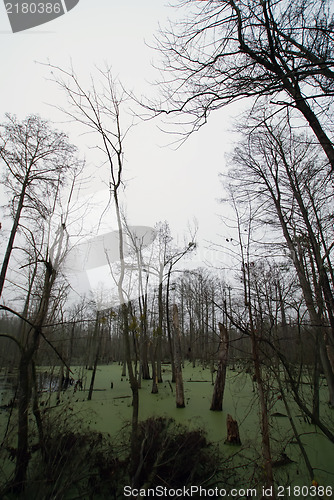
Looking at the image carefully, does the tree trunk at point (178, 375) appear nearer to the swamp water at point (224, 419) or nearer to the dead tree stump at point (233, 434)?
the swamp water at point (224, 419)

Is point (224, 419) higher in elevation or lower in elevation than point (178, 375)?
lower

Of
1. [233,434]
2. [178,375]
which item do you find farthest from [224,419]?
[178,375]

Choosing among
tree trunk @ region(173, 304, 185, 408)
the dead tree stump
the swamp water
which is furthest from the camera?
tree trunk @ region(173, 304, 185, 408)

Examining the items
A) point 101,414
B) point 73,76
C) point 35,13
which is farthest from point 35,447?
point 35,13

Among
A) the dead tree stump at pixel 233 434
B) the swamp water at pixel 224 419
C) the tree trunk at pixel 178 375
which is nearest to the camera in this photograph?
the swamp water at pixel 224 419

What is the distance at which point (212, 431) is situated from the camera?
16.6 feet

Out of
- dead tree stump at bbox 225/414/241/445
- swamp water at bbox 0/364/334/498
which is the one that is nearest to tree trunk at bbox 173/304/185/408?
swamp water at bbox 0/364/334/498

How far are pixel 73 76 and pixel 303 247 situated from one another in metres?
7.11

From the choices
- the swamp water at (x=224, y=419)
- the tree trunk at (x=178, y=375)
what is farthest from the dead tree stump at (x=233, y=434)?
the tree trunk at (x=178, y=375)

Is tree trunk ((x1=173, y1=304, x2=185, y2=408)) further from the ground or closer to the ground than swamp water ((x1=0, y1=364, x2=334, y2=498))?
further from the ground

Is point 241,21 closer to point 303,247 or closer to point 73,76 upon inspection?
point 73,76

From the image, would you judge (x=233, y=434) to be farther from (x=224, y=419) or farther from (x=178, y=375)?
(x=178, y=375)

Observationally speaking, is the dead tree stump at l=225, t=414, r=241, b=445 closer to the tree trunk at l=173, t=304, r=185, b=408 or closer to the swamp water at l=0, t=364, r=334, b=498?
the swamp water at l=0, t=364, r=334, b=498

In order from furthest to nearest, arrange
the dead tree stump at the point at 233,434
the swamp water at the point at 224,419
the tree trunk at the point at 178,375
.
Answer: the tree trunk at the point at 178,375, the dead tree stump at the point at 233,434, the swamp water at the point at 224,419
